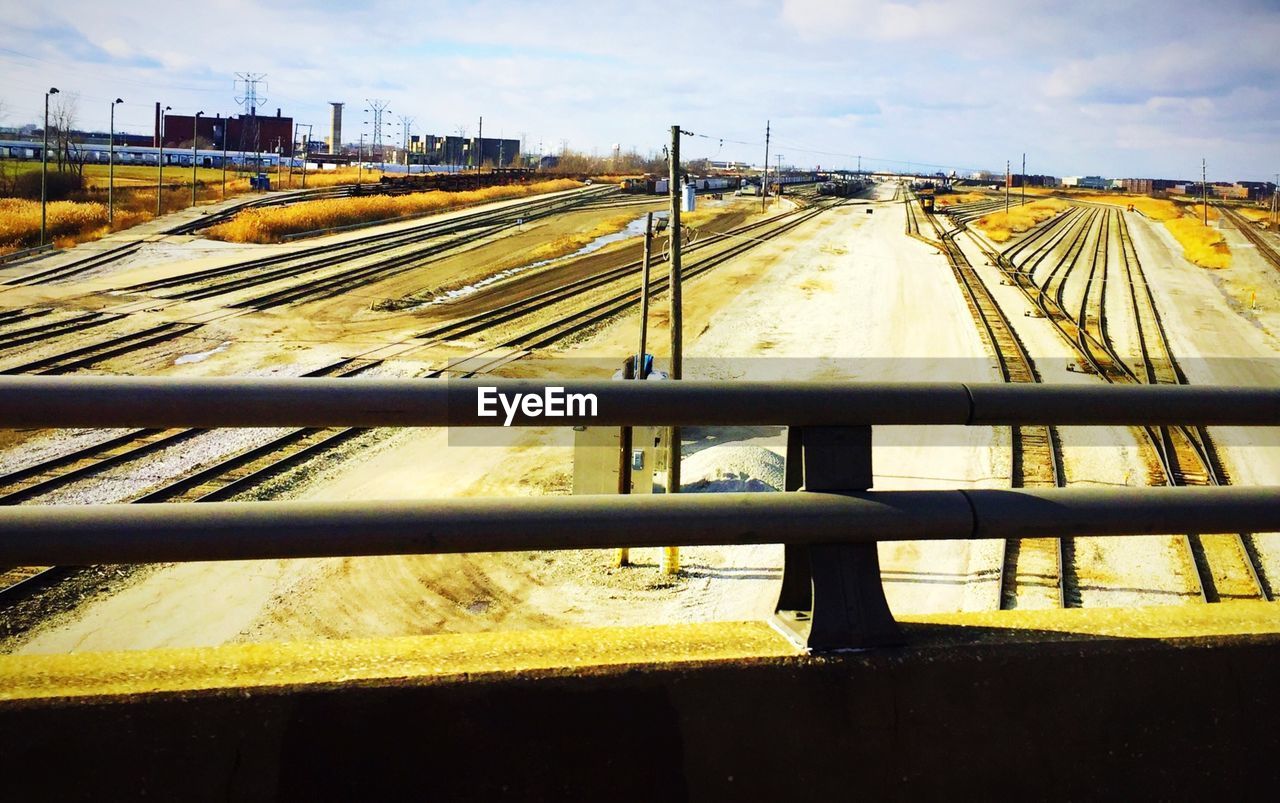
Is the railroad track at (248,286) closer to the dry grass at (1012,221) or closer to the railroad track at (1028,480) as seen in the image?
the railroad track at (1028,480)

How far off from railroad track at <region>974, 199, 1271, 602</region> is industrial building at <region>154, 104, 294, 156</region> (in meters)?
78.2

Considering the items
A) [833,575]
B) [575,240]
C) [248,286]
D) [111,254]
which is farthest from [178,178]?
[833,575]

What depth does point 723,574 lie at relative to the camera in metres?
17.1

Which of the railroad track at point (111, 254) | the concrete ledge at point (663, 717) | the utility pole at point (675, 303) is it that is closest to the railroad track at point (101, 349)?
the railroad track at point (111, 254)

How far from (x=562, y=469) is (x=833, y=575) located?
1947 cm

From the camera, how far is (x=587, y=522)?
2254 mm

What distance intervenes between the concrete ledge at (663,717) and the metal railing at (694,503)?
211 mm

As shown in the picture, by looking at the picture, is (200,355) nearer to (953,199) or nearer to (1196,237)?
(1196,237)

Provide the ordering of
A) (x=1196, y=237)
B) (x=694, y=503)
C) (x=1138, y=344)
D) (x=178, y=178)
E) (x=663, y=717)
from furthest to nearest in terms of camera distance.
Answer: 1. (x=178, y=178)
2. (x=1196, y=237)
3. (x=1138, y=344)
4. (x=694, y=503)
5. (x=663, y=717)

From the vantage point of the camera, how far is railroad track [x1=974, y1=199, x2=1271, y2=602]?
15289 mm

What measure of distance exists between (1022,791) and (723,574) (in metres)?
15.0

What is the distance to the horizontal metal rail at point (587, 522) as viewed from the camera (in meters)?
2.09

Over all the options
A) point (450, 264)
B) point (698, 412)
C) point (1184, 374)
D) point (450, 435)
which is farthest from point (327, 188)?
point (698, 412)

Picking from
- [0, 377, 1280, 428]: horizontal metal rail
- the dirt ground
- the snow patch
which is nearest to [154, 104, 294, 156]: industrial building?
the dirt ground
